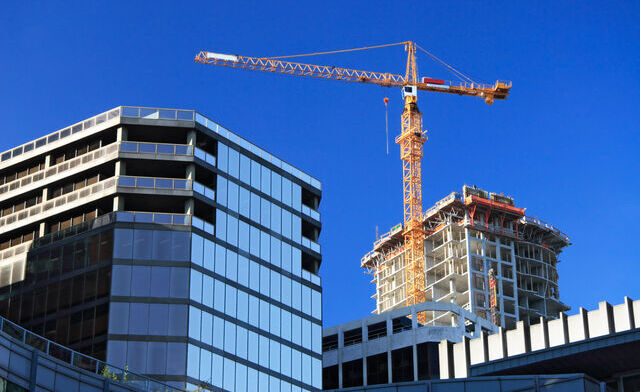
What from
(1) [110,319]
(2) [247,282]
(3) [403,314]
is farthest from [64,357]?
(3) [403,314]

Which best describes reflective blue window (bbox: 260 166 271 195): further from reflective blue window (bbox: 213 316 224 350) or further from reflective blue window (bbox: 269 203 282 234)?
reflective blue window (bbox: 213 316 224 350)

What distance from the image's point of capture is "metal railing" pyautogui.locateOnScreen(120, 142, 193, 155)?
114 metres

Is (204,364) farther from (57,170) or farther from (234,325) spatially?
(57,170)

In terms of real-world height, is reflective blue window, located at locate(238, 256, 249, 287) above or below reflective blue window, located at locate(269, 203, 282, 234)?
below

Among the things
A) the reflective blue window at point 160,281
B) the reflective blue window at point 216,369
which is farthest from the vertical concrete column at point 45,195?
the reflective blue window at point 216,369

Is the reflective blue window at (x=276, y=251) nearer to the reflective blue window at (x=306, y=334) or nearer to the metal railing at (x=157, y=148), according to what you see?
the reflective blue window at (x=306, y=334)

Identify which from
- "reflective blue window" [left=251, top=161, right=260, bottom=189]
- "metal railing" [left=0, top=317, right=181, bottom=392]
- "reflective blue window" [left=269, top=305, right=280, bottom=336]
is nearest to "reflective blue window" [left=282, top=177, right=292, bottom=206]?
"reflective blue window" [left=251, top=161, right=260, bottom=189]

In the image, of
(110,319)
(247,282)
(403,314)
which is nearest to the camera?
(110,319)

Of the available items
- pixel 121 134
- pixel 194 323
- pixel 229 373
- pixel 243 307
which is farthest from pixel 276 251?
pixel 121 134

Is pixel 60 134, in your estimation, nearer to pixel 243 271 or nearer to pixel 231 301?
pixel 243 271

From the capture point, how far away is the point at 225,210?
374ft

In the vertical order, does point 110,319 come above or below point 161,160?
below

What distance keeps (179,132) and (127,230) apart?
1247cm

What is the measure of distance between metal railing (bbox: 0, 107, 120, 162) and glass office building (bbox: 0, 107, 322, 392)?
0.50 feet
